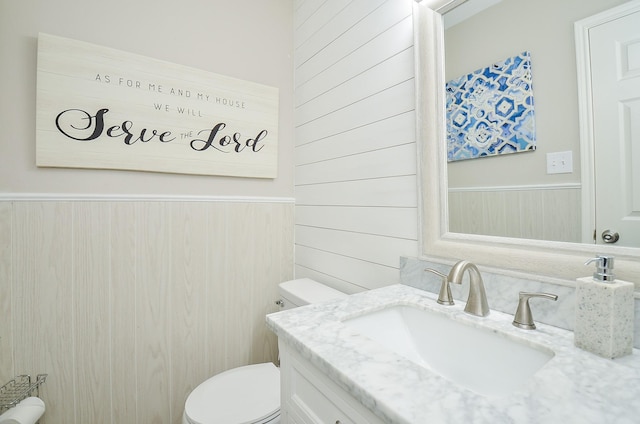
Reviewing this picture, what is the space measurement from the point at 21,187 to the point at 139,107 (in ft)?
1.80

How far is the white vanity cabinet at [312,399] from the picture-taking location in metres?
→ 0.53

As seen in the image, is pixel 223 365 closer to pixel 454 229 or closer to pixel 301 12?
pixel 454 229

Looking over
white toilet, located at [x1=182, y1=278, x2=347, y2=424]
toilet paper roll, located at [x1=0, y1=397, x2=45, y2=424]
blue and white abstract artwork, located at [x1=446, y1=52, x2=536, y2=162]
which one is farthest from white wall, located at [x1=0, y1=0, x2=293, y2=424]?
blue and white abstract artwork, located at [x1=446, y1=52, x2=536, y2=162]

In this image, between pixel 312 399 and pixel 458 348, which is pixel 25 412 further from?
pixel 458 348

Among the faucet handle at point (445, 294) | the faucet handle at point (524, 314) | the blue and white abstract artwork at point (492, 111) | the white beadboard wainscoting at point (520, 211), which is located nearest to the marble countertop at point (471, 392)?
the faucet handle at point (524, 314)

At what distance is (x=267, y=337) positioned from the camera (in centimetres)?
167

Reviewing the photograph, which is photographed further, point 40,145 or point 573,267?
point 40,145

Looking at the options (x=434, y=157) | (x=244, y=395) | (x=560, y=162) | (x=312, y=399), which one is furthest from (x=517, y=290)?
(x=244, y=395)

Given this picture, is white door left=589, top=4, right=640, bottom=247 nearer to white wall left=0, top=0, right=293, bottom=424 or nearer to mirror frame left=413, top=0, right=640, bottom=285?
mirror frame left=413, top=0, right=640, bottom=285

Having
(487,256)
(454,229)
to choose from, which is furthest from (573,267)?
(454,229)

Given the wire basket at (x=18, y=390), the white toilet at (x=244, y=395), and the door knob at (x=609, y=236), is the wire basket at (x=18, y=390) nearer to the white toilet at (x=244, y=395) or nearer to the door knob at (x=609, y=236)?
the white toilet at (x=244, y=395)

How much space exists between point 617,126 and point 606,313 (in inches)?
15.7

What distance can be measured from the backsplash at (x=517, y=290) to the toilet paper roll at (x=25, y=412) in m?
1.41

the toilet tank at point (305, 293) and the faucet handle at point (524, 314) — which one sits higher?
the faucet handle at point (524, 314)
